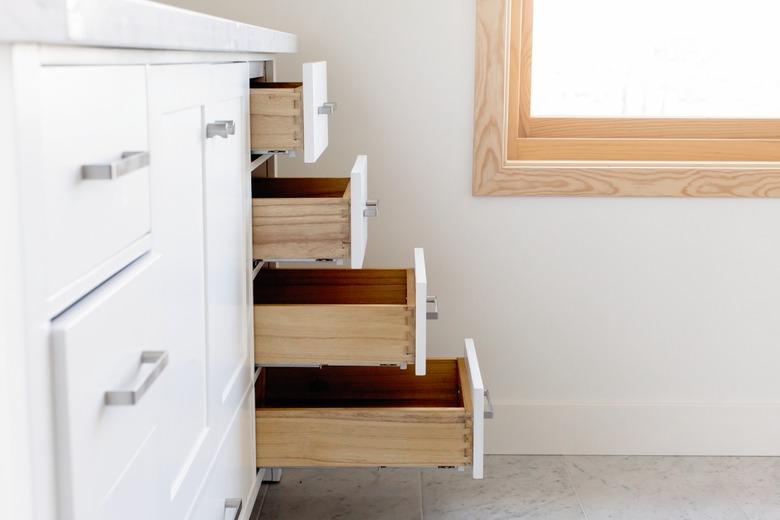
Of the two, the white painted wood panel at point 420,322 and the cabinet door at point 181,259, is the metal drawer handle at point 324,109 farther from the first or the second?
the cabinet door at point 181,259

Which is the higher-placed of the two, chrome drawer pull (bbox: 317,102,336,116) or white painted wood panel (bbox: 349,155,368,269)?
chrome drawer pull (bbox: 317,102,336,116)

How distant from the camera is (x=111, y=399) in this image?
86 cm

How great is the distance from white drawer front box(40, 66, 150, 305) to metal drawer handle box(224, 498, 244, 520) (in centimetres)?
65

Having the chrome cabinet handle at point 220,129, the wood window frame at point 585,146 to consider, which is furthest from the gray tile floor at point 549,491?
the chrome cabinet handle at point 220,129

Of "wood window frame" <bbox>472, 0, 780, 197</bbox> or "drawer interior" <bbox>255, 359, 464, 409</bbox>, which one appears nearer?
"drawer interior" <bbox>255, 359, 464, 409</bbox>

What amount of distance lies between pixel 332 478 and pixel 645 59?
4.18 ft

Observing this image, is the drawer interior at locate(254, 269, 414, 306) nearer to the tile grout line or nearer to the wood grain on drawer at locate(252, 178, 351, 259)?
the wood grain on drawer at locate(252, 178, 351, 259)

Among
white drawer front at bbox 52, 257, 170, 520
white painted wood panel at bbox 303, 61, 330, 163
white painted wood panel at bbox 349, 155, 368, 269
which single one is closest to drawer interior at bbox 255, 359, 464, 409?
white painted wood panel at bbox 349, 155, 368, 269

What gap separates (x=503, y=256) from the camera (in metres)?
2.43

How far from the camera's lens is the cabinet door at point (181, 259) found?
1.11 m

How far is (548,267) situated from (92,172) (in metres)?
1.74

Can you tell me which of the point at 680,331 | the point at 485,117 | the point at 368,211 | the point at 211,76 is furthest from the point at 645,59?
the point at 211,76

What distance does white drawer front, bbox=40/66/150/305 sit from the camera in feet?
2.47

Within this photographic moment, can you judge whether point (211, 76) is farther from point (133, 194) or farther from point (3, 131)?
point (3, 131)
